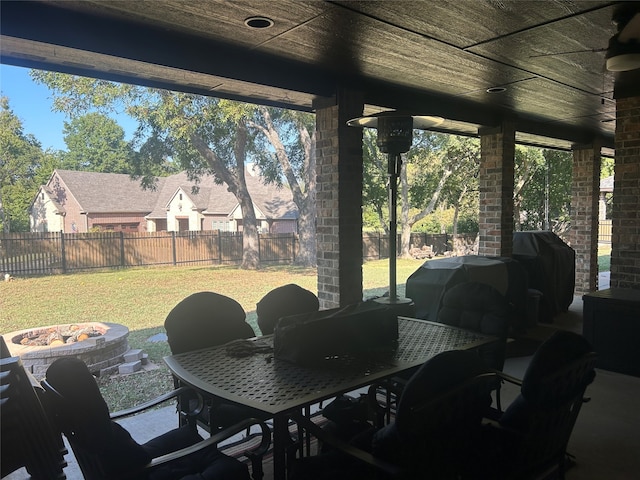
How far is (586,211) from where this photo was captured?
8016 millimetres

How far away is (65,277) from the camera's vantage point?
37.3ft

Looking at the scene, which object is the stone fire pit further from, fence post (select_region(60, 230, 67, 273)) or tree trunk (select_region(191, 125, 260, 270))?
tree trunk (select_region(191, 125, 260, 270))

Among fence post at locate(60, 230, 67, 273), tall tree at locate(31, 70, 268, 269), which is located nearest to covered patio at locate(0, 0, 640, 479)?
tall tree at locate(31, 70, 268, 269)

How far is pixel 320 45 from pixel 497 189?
372 cm

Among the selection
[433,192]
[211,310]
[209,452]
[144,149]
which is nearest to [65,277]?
[144,149]

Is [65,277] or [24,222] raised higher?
[24,222]

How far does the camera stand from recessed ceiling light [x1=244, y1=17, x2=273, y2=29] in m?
2.79

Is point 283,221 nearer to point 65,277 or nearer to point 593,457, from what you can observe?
point 65,277

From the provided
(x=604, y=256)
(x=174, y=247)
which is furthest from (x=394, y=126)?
(x=604, y=256)

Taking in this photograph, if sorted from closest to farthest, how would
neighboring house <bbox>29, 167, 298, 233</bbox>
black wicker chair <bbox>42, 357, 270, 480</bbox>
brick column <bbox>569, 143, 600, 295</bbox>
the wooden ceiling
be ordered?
black wicker chair <bbox>42, 357, 270, 480</bbox> → the wooden ceiling → brick column <bbox>569, 143, 600, 295</bbox> → neighboring house <bbox>29, 167, 298, 233</bbox>

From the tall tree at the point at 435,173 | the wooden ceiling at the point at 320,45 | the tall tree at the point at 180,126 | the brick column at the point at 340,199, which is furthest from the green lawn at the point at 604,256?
the brick column at the point at 340,199

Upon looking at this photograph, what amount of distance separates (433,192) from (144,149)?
10869 mm

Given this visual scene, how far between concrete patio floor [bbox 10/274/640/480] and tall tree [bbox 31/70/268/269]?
→ 877 cm

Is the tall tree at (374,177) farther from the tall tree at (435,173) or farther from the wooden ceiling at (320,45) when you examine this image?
the wooden ceiling at (320,45)
